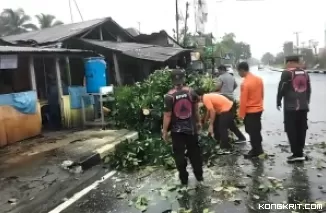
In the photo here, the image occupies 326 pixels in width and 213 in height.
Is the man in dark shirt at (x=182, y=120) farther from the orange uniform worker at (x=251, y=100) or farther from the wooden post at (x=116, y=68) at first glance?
the wooden post at (x=116, y=68)

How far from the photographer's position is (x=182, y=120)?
18.3ft

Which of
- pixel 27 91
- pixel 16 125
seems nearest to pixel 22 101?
pixel 27 91

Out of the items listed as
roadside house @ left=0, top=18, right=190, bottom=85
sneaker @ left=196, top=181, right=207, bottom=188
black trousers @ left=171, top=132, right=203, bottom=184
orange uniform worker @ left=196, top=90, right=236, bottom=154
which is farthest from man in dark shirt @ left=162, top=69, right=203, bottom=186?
roadside house @ left=0, top=18, right=190, bottom=85

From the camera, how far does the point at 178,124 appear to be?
221 inches

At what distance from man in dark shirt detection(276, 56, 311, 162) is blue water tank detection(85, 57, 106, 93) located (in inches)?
266

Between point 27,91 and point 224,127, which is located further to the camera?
point 27,91

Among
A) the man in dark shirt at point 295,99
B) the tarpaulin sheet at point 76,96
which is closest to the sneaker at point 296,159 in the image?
the man in dark shirt at point 295,99

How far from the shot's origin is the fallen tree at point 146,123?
7.46 m

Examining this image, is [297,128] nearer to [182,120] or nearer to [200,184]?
[200,184]

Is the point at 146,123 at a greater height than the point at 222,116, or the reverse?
the point at 222,116

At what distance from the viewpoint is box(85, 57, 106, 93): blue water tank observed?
12.1 meters

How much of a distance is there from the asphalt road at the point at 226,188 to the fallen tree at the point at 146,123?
452 mm

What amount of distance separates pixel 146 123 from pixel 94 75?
117 inches

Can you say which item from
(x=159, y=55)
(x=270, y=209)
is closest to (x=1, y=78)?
(x=159, y=55)
